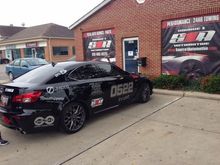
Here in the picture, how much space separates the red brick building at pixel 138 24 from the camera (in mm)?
9086

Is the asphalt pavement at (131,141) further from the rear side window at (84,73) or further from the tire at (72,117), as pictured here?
the rear side window at (84,73)

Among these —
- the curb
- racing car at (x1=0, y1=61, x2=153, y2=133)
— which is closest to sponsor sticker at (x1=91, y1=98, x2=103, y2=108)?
racing car at (x1=0, y1=61, x2=153, y2=133)

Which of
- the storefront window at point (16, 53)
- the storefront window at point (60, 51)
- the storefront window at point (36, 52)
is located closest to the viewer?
the storefront window at point (36, 52)

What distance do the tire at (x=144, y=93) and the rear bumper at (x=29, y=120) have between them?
3.20 meters

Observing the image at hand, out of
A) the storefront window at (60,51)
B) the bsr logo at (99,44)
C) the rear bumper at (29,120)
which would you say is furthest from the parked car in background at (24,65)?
the storefront window at (60,51)

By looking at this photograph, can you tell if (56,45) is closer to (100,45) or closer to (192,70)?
(100,45)

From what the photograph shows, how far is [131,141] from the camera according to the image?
14.6 feet

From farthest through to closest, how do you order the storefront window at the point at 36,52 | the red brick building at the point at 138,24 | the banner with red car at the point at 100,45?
the storefront window at the point at 36,52
the banner with red car at the point at 100,45
the red brick building at the point at 138,24

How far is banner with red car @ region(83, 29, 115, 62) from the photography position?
1212 centimetres

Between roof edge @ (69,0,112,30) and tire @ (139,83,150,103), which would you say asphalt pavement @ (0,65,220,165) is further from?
roof edge @ (69,0,112,30)

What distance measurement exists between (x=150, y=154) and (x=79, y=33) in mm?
10647

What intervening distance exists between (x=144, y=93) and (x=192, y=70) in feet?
10.6

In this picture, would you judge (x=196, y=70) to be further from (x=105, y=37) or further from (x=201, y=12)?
(x=105, y=37)

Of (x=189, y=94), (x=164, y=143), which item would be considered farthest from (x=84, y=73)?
(x=189, y=94)
